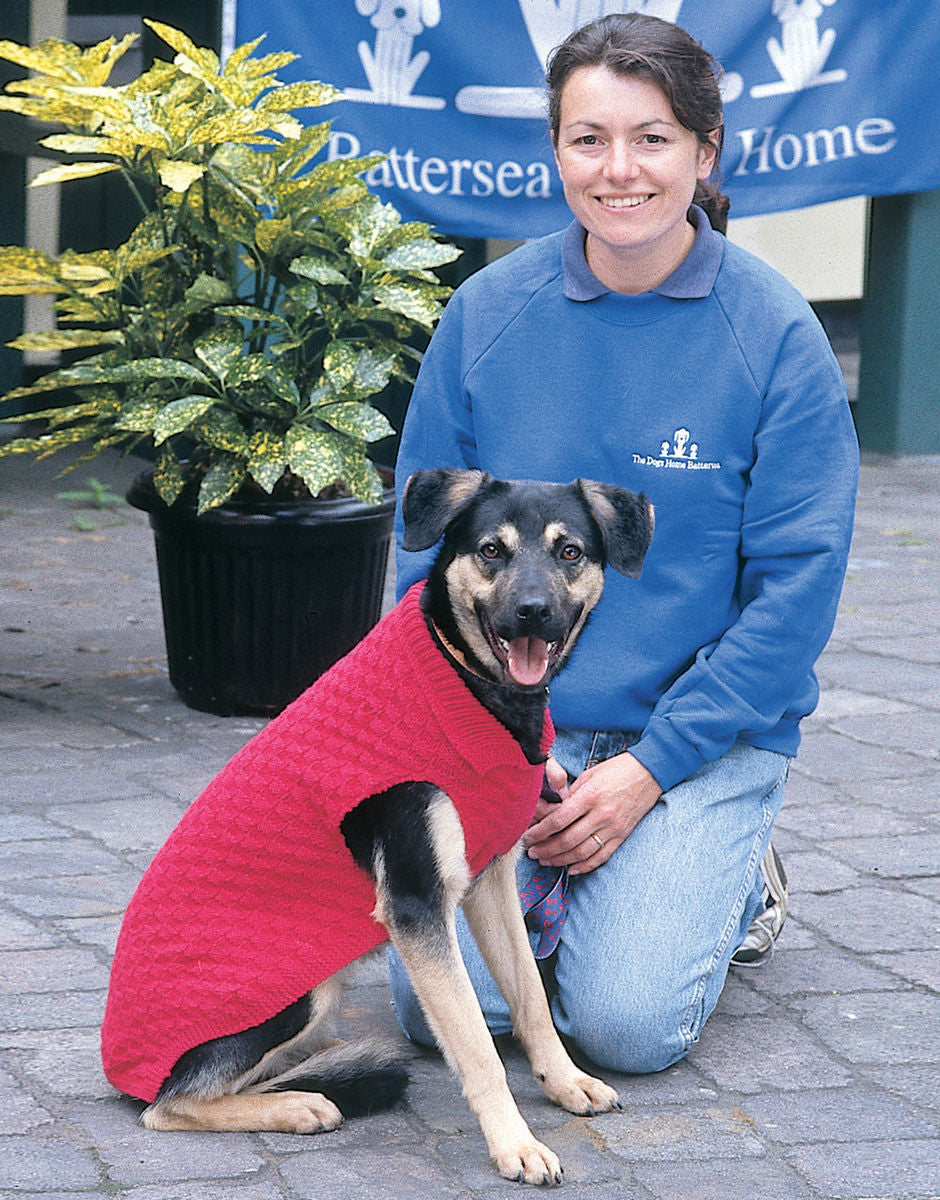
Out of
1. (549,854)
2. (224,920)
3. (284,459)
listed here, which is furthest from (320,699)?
(284,459)

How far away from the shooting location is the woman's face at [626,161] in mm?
2936

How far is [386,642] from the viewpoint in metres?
2.73

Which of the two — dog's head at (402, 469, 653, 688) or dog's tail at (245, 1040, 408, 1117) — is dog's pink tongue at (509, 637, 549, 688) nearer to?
dog's head at (402, 469, 653, 688)

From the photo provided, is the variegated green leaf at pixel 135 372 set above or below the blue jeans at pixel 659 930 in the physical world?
above

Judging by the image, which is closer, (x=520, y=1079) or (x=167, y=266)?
(x=520, y=1079)

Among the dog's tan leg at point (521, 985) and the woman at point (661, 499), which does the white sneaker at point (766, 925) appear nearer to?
the woman at point (661, 499)

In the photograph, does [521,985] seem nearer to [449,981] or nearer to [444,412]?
[449,981]

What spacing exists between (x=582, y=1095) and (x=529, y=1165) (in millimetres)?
295

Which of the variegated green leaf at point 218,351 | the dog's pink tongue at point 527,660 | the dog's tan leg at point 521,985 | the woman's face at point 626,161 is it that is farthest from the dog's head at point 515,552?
the variegated green leaf at point 218,351

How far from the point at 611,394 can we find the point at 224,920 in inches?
50.9

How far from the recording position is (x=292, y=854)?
267cm

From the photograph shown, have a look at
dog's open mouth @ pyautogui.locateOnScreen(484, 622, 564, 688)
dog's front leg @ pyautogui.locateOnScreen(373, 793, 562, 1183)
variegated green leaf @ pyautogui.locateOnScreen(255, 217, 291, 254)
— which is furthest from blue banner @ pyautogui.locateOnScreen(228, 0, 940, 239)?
dog's front leg @ pyautogui.locateOnScreen(373, 793, 562, 1183)

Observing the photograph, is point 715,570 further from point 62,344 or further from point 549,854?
point 62,344

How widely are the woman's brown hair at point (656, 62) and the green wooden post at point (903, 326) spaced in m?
6.76
